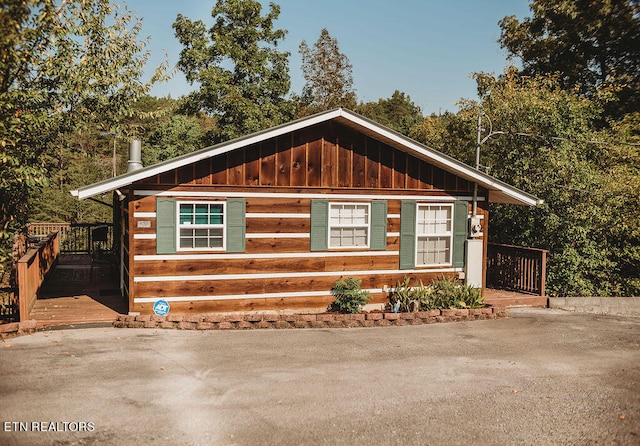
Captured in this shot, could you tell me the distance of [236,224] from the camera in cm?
1272

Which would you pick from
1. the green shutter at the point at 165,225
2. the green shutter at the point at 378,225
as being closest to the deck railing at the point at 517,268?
the green shutter at the point at 378,225

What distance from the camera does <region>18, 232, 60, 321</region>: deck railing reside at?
11.1m

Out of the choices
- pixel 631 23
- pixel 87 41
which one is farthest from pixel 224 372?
pixel 631 23

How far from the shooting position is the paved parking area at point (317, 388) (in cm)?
682

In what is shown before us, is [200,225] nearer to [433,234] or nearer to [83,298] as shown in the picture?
[83,298]

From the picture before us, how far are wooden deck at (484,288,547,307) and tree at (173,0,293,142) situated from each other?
70.0ft

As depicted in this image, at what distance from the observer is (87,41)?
15367 millimetres

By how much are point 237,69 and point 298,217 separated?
81.1 feet

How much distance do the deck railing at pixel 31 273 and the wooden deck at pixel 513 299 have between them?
1125 centimetres

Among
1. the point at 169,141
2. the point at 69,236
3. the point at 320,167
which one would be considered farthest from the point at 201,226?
the point at 169,141

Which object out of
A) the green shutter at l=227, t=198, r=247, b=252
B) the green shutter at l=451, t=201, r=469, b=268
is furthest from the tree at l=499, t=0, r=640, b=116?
the green shutter at l=227, t=198, r=247, b=252

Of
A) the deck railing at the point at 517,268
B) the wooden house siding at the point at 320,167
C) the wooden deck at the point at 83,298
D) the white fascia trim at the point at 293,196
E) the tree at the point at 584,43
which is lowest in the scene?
the wooden deck at the point at 83,298

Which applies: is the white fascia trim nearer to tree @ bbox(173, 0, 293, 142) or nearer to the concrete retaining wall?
the concrete retaining wall

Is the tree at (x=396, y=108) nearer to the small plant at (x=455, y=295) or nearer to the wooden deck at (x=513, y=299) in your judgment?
the wooden deck at (x=513, y=299)
